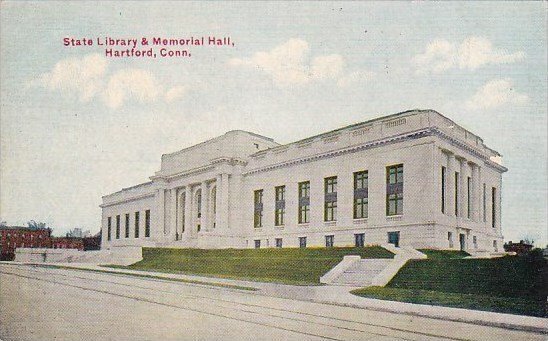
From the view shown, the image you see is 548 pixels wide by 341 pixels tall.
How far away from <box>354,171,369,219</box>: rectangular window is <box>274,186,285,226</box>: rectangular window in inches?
324

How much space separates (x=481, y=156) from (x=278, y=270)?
62.1 ft

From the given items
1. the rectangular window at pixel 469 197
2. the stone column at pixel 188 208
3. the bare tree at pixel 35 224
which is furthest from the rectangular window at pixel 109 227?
the bare tree at pixel 35 224

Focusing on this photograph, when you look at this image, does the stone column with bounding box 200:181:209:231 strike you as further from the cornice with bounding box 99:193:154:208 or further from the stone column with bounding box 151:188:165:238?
the cornice with bounding box 99:193:154:208

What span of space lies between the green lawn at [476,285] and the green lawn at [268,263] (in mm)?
5067

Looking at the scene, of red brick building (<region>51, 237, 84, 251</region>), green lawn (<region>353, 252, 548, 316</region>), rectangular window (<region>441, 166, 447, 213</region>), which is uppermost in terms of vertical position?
rectangular window (<region>441, 166, 447, 213</region>)

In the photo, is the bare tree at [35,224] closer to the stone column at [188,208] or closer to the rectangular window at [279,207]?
the rectangular window at [279,207]

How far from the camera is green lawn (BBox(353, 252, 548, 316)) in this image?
15734 millimetres

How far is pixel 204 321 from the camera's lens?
12.2 meters

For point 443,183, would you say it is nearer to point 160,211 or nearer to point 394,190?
point 394,190

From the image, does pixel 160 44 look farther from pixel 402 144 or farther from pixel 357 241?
pixel 357 241

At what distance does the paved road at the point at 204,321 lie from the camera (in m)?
10.7

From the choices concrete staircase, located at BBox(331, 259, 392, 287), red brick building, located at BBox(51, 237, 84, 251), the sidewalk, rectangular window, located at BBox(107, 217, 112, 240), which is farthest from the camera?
rectangular window, located at BBox(107, 217, 112, 240)

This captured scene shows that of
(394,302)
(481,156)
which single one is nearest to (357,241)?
(481,156)

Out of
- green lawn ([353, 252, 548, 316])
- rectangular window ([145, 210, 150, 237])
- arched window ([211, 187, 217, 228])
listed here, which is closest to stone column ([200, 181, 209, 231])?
arched window ([211, 187, 217, 228])
